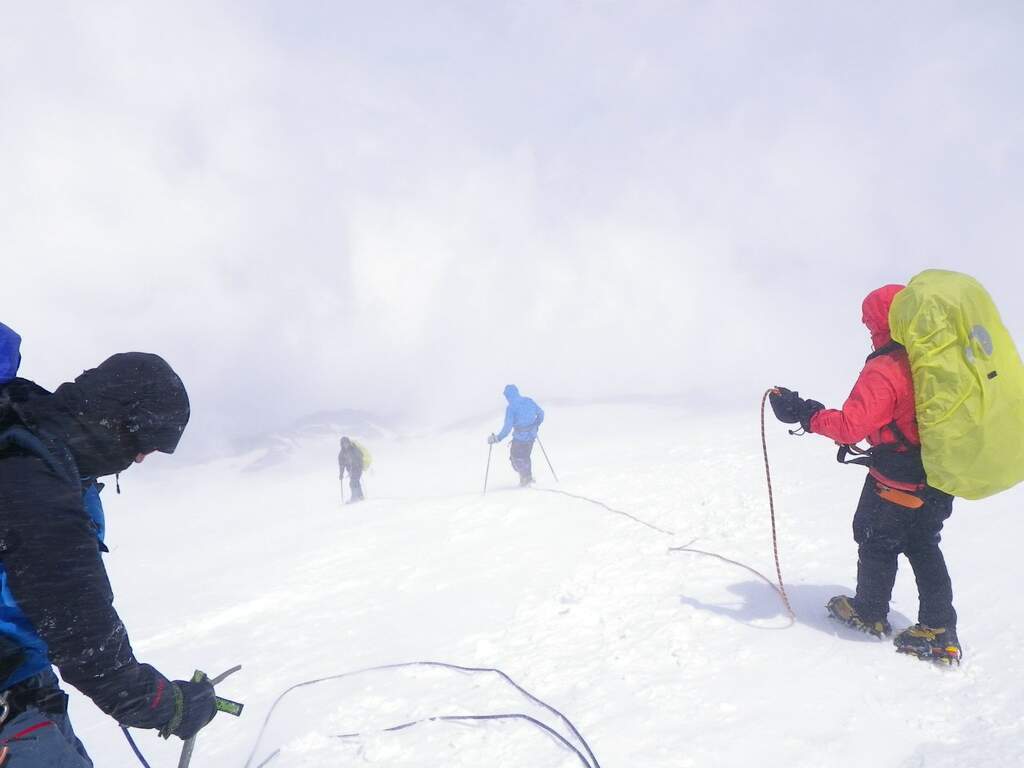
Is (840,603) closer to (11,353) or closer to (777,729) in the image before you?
(777,729)

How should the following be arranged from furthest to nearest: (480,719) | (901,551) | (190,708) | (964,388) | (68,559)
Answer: (901,551) < (480,719) < (964,388) < (190,708) < (68,559)

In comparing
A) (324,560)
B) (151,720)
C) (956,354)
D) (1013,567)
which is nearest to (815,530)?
(1013,567)

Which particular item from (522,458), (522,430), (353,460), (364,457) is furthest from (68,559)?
(364,457)

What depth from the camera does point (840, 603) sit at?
169 inches

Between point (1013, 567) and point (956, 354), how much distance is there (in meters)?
2.85

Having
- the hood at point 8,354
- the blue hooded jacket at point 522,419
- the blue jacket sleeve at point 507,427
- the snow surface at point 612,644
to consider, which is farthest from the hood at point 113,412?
the blue hooded jacket at point 522,419

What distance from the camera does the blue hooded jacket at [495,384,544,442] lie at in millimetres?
14406

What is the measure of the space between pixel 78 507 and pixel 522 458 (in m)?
13.0

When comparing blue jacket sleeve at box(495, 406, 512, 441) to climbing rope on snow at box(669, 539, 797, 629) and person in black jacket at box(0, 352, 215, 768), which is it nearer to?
climbing rope on snow at box(669, 539, 797, 629)

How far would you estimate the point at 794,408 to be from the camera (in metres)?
4.17

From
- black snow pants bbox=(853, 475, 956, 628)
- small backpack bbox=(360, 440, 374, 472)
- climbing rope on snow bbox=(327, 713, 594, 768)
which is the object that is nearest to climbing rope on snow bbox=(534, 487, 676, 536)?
black snow pants bbox=(853, 475, 956, 628)

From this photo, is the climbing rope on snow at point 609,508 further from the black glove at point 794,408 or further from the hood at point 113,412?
the hood at point 113,412

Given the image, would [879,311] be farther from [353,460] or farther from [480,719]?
[353,460]

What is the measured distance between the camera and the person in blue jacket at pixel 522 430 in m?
14.4
